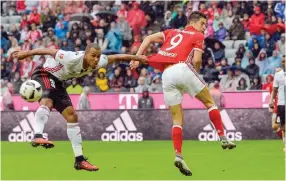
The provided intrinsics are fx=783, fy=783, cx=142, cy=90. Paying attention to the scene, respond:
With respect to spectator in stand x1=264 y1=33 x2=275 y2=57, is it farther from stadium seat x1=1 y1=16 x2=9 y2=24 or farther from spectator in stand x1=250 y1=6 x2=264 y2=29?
stadium seat x1=1 y1=16 x2=9 y2=24

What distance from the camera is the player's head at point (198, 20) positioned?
12.5 meters

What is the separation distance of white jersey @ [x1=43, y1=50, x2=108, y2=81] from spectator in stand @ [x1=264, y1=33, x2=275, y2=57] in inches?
517

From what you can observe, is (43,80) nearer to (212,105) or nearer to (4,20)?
(212,105)

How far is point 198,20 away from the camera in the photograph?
1252cm

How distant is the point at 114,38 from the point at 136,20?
3.81 ft

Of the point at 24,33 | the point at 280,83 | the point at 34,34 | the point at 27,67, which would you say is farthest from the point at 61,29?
the point at 280,83

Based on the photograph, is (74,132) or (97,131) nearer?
(74,132)

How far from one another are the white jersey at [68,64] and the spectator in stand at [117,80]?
1240 centimetres

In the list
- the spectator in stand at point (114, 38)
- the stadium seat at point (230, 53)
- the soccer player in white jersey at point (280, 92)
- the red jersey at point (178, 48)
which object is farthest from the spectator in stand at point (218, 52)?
the red jersey at point (178, 48)

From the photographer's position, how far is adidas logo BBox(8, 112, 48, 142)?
79.0ft

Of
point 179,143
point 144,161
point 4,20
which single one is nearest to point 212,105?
point 179,143

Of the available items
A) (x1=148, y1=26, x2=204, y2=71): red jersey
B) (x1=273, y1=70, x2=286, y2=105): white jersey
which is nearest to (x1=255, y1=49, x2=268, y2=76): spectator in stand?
(x1=273, y1=70, x2=286, y2=105): white jersey

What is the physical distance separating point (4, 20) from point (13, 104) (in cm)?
657

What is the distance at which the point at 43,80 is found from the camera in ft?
41.1
